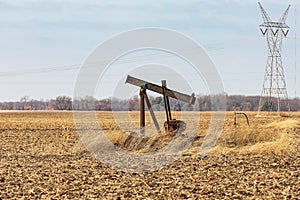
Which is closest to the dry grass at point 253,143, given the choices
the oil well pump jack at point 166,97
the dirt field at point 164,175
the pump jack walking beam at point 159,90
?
the dirt field at point 164,175

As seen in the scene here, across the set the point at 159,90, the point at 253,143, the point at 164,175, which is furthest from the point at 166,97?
the point at 164,175

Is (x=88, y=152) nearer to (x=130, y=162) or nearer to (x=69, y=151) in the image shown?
(x=69, y=151)

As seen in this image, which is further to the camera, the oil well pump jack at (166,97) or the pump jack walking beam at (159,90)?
the pump jack walking beam at (159,90)

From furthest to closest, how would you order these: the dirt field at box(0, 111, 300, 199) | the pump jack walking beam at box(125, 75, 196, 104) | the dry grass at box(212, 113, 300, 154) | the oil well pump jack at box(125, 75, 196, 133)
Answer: the pump jack walking beam at box(125, 75, 196, 104), the oil well pump jack at box(125, 75, 196, 133), the dry grass at box(212, 113, 300, 154), the dirt field at box(0, 111, 300, 199)

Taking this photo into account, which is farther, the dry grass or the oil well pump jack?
the oil well pump jack

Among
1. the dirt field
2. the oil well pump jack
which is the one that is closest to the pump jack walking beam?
the oil well pump jack

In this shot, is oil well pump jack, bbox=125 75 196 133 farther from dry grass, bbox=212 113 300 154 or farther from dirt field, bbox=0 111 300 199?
dry grass, bbox=212 113 300 154

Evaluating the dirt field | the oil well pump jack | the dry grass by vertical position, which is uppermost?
the oil well pump jack

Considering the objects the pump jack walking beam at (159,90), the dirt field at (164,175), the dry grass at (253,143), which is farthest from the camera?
the pump jack walking beam at (159,90)

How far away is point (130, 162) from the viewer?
1620 cm

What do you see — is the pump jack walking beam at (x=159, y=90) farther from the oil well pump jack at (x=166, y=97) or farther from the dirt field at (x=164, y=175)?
the dirt field at (x=164, y=175)

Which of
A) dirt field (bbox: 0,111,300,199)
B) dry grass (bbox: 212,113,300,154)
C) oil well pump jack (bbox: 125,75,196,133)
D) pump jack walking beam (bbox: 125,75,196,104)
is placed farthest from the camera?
pump jack walking beam (bbox: 125,75,196,104)

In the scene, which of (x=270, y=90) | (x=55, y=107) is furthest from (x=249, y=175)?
(x=55, y=107)

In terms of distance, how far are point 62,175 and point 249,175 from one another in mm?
4737
